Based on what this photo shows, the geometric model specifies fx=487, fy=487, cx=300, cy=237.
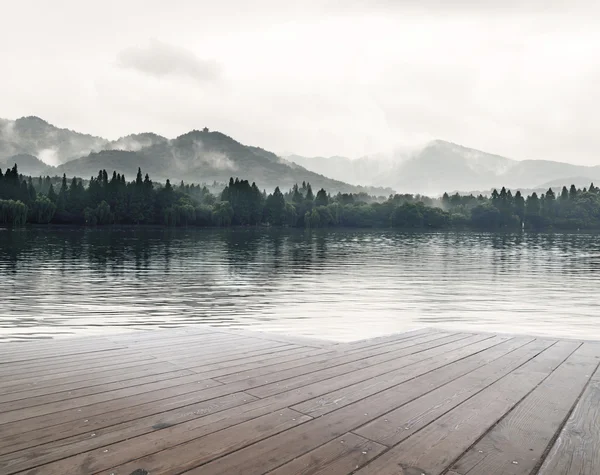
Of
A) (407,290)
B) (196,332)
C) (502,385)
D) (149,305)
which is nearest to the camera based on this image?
(502,385)

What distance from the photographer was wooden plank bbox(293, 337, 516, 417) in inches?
187

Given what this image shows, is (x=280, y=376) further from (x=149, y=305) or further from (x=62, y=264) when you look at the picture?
(x=62, y=264)

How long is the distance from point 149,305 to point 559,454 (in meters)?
18.2

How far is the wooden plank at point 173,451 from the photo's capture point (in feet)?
10.9

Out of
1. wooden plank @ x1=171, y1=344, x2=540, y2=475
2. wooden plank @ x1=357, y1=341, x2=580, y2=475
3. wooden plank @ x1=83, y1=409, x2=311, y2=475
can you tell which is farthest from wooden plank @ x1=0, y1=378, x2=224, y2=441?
wooden plank @ x1=357, y1=341, x2=580, y2=475

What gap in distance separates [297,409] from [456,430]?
1.43 m

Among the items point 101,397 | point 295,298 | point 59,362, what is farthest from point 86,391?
point 295,298

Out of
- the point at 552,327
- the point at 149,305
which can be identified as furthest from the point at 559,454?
the point at 149,305

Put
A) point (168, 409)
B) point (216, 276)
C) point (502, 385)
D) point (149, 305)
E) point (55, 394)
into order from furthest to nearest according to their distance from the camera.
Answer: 1. point (216, 276)
2. point (149, 305)
3. point (502, 385)
4. point (55, 394)
5. point (168, 409)

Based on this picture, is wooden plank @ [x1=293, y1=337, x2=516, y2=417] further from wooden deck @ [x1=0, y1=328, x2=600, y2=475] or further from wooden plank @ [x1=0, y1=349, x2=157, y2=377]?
wooden plank @ [x1=0, y1=349, x2=157, y2=377]

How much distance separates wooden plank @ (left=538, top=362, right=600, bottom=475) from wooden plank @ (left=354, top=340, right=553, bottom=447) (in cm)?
98

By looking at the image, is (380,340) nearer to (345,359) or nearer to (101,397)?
(345,359)

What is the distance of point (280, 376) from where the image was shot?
5.82 m

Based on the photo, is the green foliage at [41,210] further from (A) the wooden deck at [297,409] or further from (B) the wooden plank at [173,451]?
(B) the wooden plank at [173,451]
